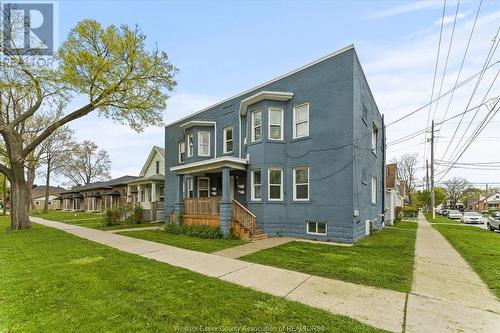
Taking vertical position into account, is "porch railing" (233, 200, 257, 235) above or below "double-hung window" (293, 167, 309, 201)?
below

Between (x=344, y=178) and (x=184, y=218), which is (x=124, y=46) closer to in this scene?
(x=184, y=218)

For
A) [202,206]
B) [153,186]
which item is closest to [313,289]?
[202,206]

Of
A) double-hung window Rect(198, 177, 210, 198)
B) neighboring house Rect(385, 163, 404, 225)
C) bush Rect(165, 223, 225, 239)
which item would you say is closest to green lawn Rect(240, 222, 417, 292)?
bush Rect(165, 223, 225, 239)

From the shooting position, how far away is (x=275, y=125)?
12.6 metres

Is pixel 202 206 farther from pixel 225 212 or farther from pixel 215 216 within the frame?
pixel 225 212

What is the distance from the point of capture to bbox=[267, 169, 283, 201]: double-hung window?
12.3 meters

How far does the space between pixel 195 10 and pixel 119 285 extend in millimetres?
11985

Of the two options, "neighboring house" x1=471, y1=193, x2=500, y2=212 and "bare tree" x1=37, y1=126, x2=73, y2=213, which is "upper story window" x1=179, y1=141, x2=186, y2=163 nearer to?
"bare tree" x1=37, y1=126, x2=73, y2=213

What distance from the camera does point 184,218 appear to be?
14.2 metres

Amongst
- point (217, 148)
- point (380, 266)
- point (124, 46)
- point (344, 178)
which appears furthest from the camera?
point (217, 148)

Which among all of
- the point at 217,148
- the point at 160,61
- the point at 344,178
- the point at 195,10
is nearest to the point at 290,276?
the point at 344,178

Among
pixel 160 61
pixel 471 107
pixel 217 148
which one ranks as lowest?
pixel 217 148

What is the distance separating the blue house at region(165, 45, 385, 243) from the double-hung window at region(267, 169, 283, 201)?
5cm

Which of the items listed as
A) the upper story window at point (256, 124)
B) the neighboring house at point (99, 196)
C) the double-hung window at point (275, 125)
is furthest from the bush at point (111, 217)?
the double-hung window at point (275, 125)
